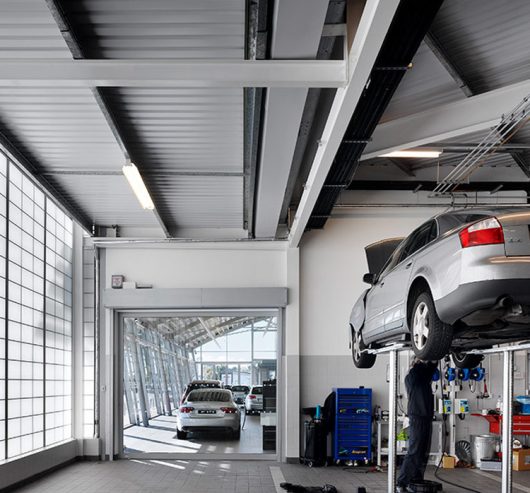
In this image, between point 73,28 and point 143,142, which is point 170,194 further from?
point 73,28

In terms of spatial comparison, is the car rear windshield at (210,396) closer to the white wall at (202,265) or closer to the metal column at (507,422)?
the white wall at (202,265)

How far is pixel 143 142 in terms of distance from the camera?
8.22 meters

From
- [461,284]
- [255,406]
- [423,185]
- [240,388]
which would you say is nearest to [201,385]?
[240,388]

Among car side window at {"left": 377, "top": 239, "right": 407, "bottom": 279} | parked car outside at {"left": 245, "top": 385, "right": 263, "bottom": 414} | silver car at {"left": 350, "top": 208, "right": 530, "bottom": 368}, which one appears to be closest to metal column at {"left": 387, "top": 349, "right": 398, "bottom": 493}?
silver car at {"left": 350, "top": 208, "right": 530, "bottom": 368}

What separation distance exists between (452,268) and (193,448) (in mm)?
8741

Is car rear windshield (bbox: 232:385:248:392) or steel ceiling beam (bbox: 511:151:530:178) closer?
steel ceiling beam (bbox: 511:151:530:178)

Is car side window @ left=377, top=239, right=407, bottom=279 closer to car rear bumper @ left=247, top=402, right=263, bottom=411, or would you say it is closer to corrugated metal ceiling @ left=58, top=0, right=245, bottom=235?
corrugated metal ceiling @ left=58, top=0, right=245, bottom=235

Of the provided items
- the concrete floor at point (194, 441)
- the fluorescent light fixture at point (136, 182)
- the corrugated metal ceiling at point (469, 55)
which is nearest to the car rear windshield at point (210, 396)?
the concrete floor at point (194, 441)

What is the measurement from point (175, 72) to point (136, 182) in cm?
346

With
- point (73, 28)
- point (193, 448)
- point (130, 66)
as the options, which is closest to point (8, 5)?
point (73, 28)

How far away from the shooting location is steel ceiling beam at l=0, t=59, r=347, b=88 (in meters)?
5.49

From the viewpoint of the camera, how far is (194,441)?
42.7 feet

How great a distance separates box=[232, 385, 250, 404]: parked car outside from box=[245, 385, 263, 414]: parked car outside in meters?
0.06

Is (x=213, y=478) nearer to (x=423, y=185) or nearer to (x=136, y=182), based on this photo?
(x=136, y=182)
